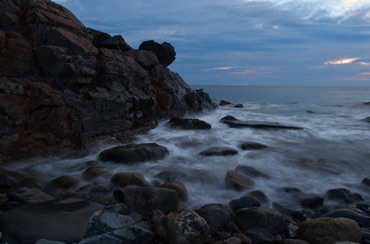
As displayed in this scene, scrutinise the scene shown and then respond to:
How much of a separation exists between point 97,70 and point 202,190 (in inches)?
245

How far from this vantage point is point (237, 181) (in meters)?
6.83

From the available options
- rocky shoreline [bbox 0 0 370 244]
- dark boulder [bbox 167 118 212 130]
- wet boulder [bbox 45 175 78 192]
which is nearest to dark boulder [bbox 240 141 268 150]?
rocky shoreline [bbox 0 0 370 244]

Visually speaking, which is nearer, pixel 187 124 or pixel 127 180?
pixel 127 180

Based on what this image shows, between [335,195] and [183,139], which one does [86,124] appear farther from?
[335,195]

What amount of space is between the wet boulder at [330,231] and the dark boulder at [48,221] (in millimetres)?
3206

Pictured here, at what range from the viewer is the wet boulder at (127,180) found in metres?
6.56

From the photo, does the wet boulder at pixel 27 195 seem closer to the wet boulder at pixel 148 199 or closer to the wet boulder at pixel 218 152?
the wet boulder at pixel 148 199

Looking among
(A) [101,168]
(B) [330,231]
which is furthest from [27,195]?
(B) [330,231]

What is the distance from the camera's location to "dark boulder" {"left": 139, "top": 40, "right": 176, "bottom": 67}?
59.0ft

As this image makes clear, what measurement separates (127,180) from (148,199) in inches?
54.8

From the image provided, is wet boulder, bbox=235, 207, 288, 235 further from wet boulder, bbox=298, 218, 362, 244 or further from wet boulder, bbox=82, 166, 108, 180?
wet boulder, bbox=82, 166, 108, 180

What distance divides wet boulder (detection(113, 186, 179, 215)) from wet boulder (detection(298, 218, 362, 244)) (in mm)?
2104

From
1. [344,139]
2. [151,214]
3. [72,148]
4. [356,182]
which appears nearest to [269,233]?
[151,214]

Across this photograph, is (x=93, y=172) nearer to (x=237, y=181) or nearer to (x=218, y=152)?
(x=237, y=181)
